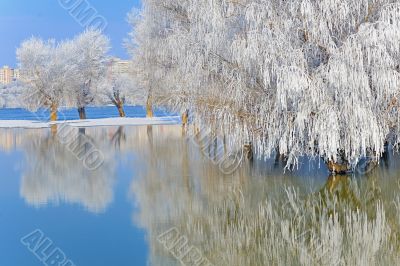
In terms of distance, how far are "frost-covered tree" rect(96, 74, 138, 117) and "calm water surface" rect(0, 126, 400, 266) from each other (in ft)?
74.1

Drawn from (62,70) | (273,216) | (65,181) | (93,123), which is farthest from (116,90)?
(273,216)

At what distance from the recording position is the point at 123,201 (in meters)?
7.42

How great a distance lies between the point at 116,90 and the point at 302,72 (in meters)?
30.0

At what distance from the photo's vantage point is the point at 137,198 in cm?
762

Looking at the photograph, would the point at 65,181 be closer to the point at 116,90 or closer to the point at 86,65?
the point at 86,65

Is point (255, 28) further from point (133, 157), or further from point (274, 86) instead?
point (133, 157)

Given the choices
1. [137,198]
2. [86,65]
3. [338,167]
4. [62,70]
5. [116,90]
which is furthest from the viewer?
[116,90]

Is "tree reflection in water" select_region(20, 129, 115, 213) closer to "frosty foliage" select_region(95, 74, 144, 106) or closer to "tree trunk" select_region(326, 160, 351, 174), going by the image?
"tree trunk" select_region(326, 160, 351, 174)

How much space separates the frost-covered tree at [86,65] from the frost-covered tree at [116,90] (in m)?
1.05

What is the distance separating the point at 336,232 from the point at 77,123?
87.8ft

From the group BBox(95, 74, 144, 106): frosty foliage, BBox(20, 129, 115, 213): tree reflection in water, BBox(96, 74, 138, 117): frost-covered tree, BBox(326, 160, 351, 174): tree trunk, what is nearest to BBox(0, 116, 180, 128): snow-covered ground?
BBox(95, 74, 144, 106): frosty foliage

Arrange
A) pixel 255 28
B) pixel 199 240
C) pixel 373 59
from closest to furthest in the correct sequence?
pixel 199 240 < pixel 373 59 < pixel 255 28

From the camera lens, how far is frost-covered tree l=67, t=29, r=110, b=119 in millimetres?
31969

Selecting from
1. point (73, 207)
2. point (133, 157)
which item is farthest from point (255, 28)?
point (133, 157)
